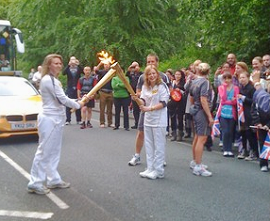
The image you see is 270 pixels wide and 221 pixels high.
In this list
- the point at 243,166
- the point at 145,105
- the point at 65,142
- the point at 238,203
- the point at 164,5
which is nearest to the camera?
the point at 238,203

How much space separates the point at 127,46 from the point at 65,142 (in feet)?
38.7

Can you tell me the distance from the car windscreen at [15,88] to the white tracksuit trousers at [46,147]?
5421 mm

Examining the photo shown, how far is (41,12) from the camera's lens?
2434 cm

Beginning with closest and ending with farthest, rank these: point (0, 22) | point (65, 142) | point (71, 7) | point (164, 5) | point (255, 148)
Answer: point (255, 148) → point (65, 142) → point (0, 22) → point (164, 5) → point (71, 7)

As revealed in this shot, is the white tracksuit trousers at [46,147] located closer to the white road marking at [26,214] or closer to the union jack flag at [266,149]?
the white road marking at [26,214]

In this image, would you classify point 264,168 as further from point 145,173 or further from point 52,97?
point 52,97

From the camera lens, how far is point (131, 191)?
6.60m

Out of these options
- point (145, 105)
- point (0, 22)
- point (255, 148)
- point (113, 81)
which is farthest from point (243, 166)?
point (0, 22)

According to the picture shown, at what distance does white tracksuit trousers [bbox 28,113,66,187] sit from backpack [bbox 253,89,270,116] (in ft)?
Result: 10.9

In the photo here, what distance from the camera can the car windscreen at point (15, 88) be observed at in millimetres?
11672

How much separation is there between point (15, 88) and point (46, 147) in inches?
230

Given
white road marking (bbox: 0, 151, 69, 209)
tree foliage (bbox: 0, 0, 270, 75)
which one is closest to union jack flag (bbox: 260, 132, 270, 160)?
white road marking (bbox: 0, 151, 69, 209)

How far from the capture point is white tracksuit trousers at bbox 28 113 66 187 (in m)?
6.45

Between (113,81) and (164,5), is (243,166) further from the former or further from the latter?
(164,5)
